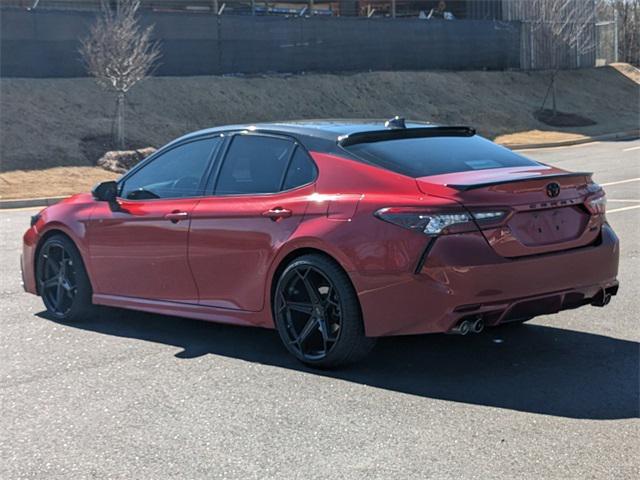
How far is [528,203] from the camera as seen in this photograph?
5.75 m

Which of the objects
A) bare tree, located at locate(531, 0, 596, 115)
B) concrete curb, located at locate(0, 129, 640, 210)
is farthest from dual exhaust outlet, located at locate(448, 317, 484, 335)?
bare tree, located at locate(531, 0, 596, 115)

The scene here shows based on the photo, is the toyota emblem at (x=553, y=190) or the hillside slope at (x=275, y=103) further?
the hillside slope at (x=275, y=103)

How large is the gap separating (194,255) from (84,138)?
17580 millimetres

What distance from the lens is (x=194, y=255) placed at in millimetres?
6688

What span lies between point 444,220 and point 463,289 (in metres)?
0.40

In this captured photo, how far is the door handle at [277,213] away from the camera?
6.14 meters

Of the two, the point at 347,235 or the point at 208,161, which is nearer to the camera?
the point at 347,235

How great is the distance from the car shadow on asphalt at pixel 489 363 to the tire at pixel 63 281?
15 centimetres

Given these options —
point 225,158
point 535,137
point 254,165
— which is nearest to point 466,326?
point 254,165

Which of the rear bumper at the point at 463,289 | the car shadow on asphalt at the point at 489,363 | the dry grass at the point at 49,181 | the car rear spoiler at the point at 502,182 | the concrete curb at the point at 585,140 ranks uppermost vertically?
the car rear spoiler at the point at 502,182

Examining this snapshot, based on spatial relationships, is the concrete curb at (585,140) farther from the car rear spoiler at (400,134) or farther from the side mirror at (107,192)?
the side mirror at (107,192)

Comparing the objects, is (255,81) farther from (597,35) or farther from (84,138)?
(597,35)

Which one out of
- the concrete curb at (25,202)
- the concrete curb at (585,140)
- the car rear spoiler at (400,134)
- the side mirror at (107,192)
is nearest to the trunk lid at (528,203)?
the car rear spoiler at (400,134)

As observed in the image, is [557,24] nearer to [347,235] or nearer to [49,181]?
[49,181]
